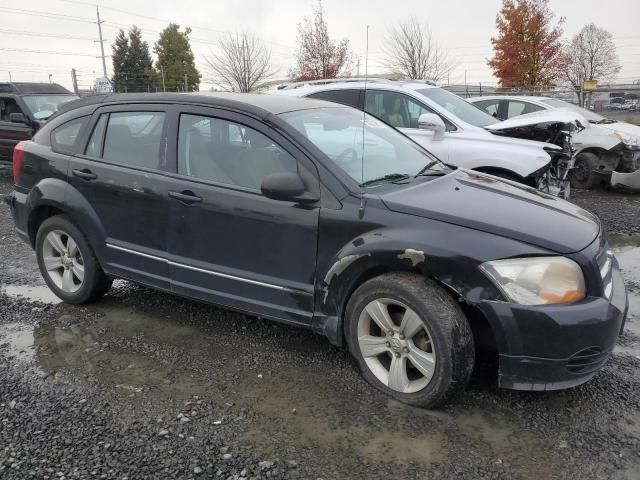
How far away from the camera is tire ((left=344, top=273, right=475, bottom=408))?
2855 mm

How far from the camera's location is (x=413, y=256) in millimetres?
2932

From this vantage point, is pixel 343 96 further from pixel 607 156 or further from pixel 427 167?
pixel 607 156

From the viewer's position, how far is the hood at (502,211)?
2.88 meters

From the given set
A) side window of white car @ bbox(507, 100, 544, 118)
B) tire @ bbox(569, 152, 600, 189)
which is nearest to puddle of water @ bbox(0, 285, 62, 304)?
tire @ bbox(569, 152, 600, 189)

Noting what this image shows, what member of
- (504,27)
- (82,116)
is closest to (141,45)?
(504,27)

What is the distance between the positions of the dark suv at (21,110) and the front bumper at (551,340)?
10.9 metres

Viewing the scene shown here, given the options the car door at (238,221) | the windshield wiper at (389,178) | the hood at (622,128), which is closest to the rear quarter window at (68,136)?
the car door at (238,221)

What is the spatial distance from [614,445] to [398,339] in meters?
1.15

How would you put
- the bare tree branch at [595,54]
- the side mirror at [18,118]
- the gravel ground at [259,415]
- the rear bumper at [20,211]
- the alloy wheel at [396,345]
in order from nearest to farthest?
the gravel ground at [259,415] → the alloy wheel at [396,345] → the rear bumper at [20,211] → the side mirror at [18,118] → the bare tree branch at [595,54]

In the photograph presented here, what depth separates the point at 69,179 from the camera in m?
4.31

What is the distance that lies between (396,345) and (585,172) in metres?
7.79

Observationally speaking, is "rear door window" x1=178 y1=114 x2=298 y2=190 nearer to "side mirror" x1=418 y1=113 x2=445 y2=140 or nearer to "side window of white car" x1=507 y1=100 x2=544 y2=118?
"side mirror" x1=418 y1=113 x2=445 y2=140

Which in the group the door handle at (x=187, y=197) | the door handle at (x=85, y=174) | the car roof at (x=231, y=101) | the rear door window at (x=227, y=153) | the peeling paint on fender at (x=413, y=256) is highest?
the car roof at (x=231, y=101)

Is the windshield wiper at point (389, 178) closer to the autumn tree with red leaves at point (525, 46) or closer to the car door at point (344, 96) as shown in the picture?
the car door at point (344, 96)
